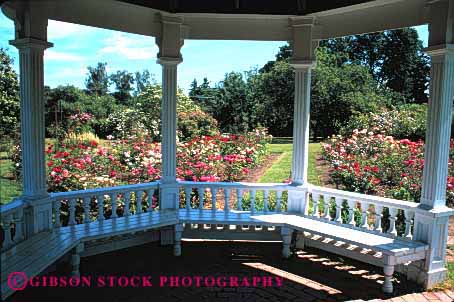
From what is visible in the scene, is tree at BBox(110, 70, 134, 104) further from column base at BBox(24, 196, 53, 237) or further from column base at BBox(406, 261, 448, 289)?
column base at BBox(406, 261, 448, 289)

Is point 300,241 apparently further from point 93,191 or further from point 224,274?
point 93,191

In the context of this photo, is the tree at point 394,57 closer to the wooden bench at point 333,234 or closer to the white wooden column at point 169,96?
the white wooden column at point 169,96

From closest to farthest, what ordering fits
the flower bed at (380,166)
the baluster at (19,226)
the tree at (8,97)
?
1. the baluster at (19,226)
2. the flower bed at (380,166)
3. the tree at (8,97)

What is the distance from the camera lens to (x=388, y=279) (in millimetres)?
4809

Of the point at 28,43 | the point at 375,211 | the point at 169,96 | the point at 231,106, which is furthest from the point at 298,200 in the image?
the point at 231,106

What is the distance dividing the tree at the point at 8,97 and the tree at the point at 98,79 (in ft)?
24.1

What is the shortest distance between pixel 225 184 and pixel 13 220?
303 centimetres

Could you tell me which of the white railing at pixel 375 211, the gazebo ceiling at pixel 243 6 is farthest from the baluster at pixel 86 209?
the white railing at pixel 375 211

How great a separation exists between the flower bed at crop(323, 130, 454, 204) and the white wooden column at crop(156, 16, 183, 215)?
12.0ft

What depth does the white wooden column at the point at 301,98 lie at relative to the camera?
617cm

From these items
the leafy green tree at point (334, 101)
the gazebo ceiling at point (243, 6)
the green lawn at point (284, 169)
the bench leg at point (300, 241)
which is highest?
the gazebo ceiling at point (243, 6)

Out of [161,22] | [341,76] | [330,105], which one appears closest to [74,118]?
[161,22]

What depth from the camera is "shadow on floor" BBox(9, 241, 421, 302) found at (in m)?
4.71

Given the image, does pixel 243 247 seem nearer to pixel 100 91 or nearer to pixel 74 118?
pixel 74 118
